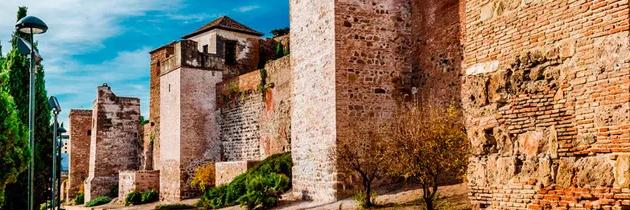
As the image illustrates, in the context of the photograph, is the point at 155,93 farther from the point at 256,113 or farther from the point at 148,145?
the point at 256,113

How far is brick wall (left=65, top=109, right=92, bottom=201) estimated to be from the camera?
4322cm

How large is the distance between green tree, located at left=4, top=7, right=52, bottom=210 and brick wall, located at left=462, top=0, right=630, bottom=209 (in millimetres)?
15608

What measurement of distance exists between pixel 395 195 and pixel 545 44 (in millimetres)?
10083

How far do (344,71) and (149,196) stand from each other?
17.6m

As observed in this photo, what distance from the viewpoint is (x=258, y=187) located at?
1992 cm

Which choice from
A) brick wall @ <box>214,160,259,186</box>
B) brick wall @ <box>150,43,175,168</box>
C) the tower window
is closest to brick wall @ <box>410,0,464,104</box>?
brick wall @ <box>214,160,259,186</box>

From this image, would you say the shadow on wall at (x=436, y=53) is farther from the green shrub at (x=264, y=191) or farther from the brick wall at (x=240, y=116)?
the brick wall at (x=240, y=116)

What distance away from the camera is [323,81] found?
18.1m

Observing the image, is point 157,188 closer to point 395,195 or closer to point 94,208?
point 94,208

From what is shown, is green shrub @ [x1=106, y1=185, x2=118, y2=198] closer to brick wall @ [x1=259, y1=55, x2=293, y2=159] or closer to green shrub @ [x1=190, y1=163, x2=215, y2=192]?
green shrub @ [x1=190, y1=163, x2=215, y2=192]

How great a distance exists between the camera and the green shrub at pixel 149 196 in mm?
31797

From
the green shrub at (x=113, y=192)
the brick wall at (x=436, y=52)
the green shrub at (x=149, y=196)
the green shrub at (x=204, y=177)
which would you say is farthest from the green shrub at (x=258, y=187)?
the green shrub at (x=113, y=192)

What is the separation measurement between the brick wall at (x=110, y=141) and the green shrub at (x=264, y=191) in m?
21.0


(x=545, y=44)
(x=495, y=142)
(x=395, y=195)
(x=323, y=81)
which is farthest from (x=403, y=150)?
(x=545, y=44)
